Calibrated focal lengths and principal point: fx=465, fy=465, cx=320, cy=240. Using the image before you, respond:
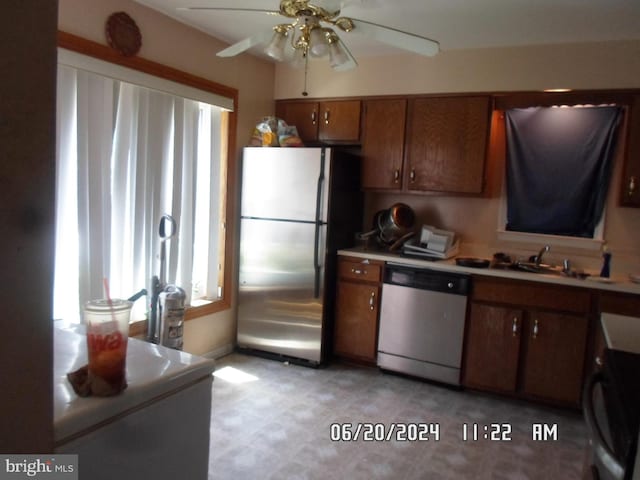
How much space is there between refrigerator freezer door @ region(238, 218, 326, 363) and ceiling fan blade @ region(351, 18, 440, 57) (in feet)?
5.25

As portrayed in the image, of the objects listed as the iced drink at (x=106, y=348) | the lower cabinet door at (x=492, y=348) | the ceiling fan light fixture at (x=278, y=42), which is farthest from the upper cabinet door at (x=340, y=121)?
the iced drink at (x=106, y=348)

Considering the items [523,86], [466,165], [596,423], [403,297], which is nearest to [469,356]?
[403,297]

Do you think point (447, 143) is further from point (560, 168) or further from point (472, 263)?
point (472, 263)

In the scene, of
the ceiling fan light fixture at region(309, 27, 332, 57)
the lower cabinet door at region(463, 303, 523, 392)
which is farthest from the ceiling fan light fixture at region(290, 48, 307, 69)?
the lower cabinet door at region(463, 303, 523, 392)

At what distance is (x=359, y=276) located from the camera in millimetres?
Answer: 3637

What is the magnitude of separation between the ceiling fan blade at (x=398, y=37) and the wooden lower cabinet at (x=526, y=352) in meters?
1.81

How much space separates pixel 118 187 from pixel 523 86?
9.29 feet

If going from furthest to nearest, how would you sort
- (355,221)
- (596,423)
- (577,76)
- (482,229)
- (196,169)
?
(355,221) → (482,229) → (196,169) → (577,76) → (596,423)

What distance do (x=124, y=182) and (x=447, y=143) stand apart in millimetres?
2302

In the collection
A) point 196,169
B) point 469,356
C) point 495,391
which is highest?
point 196,169

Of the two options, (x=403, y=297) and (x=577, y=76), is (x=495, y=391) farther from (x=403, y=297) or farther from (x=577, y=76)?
(x=577, y=76)

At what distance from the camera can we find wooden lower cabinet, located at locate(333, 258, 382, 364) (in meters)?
3.59

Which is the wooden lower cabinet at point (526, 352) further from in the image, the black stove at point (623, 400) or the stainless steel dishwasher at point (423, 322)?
the black stove at point (623, 400)

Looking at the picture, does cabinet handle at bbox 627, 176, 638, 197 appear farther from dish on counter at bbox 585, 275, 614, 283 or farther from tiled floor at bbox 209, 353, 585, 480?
tiled floor at bbox 209, 353, 585, 480
